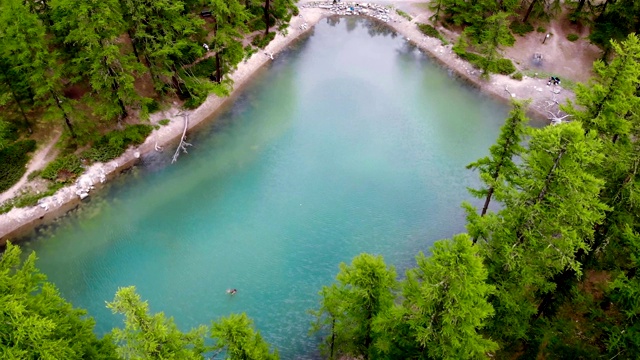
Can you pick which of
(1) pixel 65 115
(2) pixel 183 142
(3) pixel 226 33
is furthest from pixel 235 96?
(1) pixel 65 115

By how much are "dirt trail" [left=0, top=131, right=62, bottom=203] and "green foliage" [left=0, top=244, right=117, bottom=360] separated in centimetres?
1747

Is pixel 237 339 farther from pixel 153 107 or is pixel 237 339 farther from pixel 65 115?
pixel 153 107

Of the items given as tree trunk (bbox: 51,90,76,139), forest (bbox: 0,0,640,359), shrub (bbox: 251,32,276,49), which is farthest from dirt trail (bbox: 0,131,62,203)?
shrub (bbox: 251,32,276,49)

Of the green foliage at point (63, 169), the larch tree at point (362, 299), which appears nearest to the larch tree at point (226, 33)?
the green foliage at point (63, 169)

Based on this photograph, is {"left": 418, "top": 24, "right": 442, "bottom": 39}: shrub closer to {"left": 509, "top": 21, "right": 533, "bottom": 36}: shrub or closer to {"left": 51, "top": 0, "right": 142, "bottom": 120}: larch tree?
{"left": 509, "top": 21, "right": 533, "bottom": 36}: shrub

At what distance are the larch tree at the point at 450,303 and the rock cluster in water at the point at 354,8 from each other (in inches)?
1818

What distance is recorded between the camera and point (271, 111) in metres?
44.4

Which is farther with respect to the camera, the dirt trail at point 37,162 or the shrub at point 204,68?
the shrub at point 204,68

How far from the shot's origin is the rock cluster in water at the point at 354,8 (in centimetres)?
5778

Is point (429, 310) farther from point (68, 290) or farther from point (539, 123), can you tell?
point (539, 123)

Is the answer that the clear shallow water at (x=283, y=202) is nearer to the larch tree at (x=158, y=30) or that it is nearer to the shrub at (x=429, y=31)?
the larch tree at (x=158, y=30)

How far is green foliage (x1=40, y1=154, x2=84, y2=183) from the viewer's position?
3512 cm

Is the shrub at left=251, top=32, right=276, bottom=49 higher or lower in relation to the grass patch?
lower

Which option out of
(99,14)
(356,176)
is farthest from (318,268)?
(99,14)
